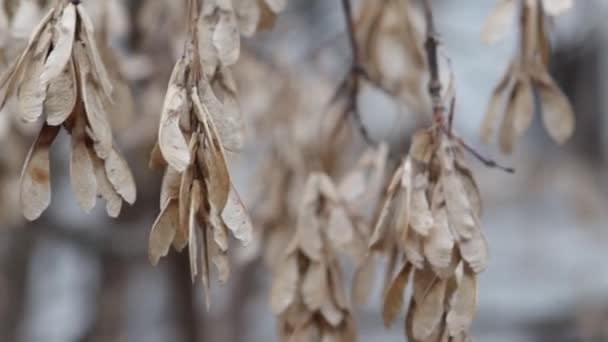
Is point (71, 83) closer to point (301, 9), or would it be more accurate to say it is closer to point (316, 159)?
point (316, 159)

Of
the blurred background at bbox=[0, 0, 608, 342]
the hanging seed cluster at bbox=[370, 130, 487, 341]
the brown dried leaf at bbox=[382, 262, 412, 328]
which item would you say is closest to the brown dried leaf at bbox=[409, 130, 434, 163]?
the hanging seed cluster at bbox=[370, 130, 487, 341]

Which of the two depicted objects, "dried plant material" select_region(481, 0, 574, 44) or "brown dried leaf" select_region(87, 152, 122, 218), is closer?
"brown dried leaf" select_region(87, 152, 122, 218)

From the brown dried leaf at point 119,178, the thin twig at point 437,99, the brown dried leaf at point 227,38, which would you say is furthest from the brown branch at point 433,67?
the brown dried leaf at point 119,178

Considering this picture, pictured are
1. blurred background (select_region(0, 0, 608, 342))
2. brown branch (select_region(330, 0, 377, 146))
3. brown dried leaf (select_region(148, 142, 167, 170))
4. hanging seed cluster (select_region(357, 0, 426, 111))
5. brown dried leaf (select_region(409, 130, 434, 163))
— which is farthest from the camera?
blurred background (select_region(0, 0, 608, 342))

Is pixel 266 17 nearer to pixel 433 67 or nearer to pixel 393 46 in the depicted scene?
pixel 433 67

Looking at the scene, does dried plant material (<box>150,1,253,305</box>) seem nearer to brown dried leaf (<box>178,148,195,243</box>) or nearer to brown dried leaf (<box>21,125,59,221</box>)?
brown dried leaf (<box>178,148,195,243</box>)

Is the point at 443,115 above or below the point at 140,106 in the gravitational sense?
above

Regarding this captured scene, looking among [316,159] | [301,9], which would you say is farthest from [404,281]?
[301,9]
